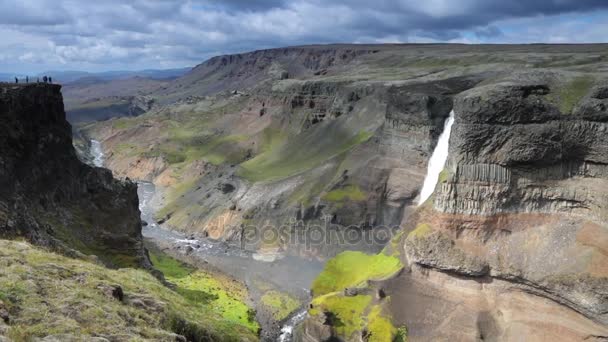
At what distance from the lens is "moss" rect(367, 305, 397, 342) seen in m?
49.3

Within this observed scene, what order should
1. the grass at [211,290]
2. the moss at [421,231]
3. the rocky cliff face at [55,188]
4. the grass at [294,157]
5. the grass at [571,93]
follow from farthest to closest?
the grass at [294,157], the grass at [211,290], the moss at [421,231], the grass at [571,93], the rocky cliff face at [55,188]

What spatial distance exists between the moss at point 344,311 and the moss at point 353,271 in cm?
225

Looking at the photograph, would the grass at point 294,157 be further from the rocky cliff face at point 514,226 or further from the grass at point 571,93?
the grass at point 571,93

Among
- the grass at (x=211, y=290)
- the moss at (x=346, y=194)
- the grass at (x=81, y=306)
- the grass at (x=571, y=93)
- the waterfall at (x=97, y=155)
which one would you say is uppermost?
the grass at (x=571, y=93)

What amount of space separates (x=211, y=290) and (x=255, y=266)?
14050mm

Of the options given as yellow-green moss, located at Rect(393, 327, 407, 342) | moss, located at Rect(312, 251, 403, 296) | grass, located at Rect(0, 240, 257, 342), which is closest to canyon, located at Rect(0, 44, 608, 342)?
yellow-green moss, located at Rect(393, 327, 407, 342)

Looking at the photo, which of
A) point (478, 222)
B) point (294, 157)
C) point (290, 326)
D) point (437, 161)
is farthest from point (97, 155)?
point (478, 222)

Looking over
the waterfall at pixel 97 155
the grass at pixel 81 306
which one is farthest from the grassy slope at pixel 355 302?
the waterfall at pixel 97 155

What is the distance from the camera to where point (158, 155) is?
150625 millimetres

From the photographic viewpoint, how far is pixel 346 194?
8162cm

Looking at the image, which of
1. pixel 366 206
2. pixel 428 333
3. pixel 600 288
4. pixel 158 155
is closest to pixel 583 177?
pixel 600 288

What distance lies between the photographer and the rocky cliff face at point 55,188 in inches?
1799

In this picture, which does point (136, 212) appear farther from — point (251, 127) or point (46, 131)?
point (251, 127)

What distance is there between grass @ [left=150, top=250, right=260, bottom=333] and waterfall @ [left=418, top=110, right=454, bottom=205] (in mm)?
27836
